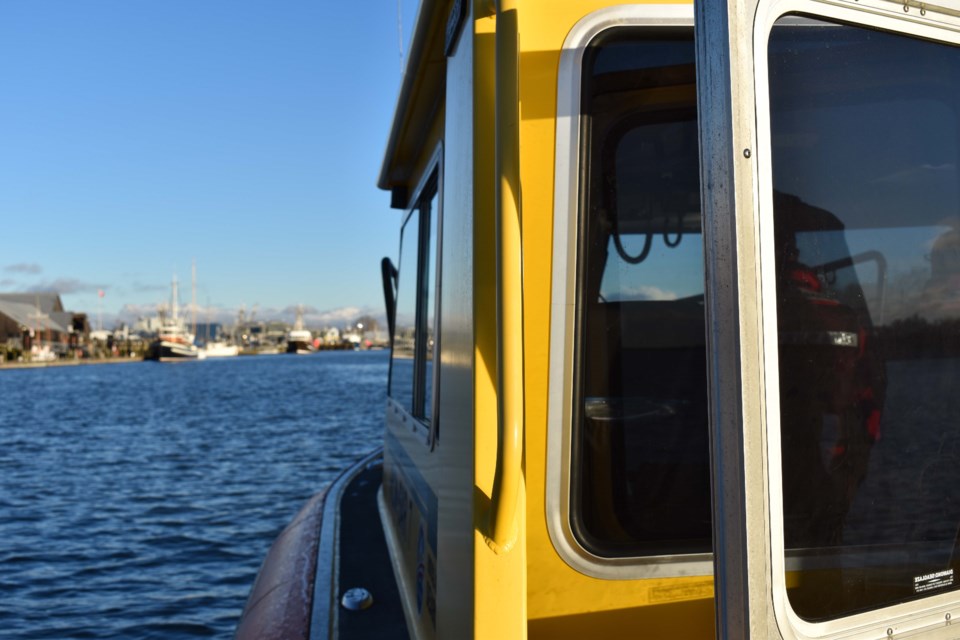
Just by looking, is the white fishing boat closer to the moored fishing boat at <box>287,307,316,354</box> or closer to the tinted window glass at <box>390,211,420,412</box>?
the moored fishing boat at <box>287,307,316,354</box>

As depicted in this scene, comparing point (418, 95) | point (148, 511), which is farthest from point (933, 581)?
point (148, 511)

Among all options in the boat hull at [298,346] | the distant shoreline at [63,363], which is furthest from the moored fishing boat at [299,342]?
the distant shoreline at [63,363]

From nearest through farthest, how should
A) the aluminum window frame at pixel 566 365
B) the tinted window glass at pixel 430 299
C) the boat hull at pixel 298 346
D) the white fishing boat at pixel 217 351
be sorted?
the aluminum window frame at pixel 566 365 < the tinted window glass at pixel 430 299 < the white fishing boat at pixel 217 351 < the boat hull at pixel 298 346

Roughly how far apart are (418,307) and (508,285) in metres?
2.19

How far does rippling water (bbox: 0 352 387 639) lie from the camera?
891 cm

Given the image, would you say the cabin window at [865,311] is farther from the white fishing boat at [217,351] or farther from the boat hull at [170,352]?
the white fishing boat at [217,351]

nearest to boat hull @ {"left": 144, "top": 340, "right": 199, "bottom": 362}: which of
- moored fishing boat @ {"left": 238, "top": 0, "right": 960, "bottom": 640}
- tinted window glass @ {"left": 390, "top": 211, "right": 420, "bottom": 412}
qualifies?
tinted window glass @ {"left": 390, "top": 211, "right": 420, "bottom": 412}

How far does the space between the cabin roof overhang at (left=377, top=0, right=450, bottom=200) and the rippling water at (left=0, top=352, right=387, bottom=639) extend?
562cm

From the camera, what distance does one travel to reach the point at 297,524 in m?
5.89

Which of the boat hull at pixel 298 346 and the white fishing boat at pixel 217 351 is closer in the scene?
the white fishing boat at pixel 217 351

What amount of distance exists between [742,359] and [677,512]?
3.52 feet

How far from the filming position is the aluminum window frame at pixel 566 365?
7.21 ft

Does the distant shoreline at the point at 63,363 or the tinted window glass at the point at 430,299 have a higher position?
the distant shoreline at the point at 63,363

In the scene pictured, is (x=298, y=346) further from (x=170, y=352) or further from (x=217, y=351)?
(x=170, y=352)
